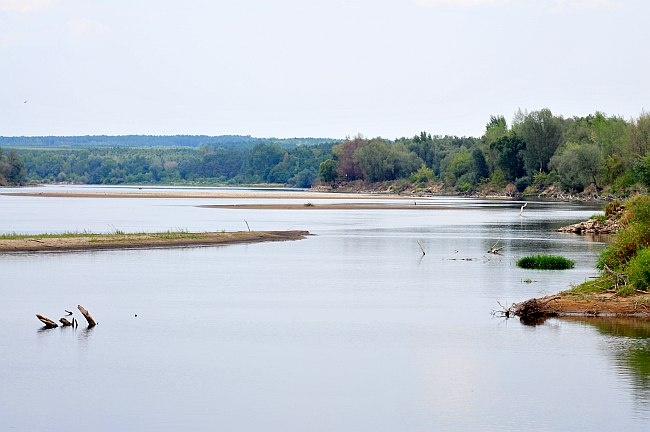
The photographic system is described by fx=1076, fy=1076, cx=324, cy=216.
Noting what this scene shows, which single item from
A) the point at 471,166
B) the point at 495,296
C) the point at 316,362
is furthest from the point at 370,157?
the point at 316,362

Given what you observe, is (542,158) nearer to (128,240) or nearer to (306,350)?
(128,240)

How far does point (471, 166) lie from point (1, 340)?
143352 mm

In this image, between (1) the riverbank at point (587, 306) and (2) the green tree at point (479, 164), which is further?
(2) the green tree at point (479, 164)

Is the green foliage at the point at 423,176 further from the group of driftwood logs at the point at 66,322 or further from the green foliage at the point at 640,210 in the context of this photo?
the group of driftwood logs at the point at 66,322

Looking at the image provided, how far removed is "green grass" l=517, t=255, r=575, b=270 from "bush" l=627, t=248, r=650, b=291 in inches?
538

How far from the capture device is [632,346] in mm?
27812

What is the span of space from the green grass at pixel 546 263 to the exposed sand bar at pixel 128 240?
19.6 m

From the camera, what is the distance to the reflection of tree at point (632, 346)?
78.2ft

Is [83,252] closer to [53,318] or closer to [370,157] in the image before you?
[53,318]

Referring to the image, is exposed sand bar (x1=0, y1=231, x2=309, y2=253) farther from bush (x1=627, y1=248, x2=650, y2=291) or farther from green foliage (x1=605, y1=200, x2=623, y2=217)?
bush (x1=627, y1=248, x2=650, y2=291)

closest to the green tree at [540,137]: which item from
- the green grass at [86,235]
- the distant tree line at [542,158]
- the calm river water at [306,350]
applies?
the distant tree line at [542,158]

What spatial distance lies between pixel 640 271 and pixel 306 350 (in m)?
10.9

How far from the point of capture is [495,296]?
38125 mm

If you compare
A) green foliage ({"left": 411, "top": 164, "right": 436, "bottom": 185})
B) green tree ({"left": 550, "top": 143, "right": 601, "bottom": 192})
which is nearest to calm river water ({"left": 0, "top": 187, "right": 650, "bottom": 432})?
green tree ({"left": 550, "top": 143, "right": 601, "bottom": 192})
